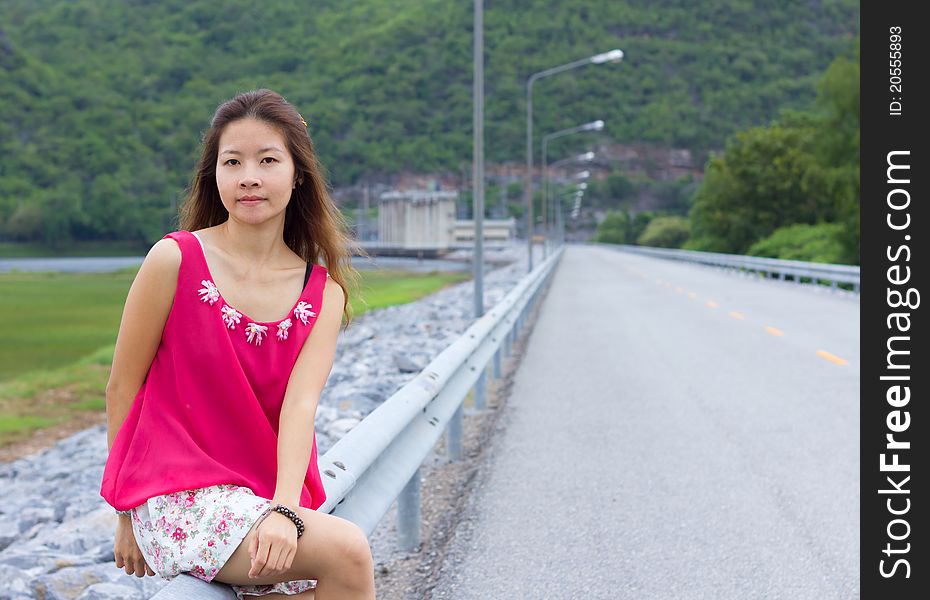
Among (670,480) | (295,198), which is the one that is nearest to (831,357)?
(670,480)

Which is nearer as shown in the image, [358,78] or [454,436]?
[454,436]

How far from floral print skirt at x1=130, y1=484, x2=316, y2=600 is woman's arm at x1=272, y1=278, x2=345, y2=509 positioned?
7 cm

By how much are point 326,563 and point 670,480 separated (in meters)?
4.98

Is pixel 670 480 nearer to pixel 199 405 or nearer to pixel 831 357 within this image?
pixel 199 405

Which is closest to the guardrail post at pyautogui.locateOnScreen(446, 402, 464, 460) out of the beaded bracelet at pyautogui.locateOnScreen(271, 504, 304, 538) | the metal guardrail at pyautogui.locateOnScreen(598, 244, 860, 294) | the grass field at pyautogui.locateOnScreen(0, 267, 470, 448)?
the grass field at pyautogui.locateOnScreen(0, 267, 470, 448)

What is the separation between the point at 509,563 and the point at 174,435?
309cm

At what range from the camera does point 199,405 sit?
8.19 feet

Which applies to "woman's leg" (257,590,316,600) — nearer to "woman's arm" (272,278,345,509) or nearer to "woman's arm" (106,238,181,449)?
"woman's arm" (272,278,345,509)

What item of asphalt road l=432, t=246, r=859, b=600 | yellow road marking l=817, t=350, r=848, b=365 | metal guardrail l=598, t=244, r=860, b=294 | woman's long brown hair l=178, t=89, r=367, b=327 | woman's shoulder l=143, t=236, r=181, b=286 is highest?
woman's long brown hair l=178, t=89, r=367, b=327

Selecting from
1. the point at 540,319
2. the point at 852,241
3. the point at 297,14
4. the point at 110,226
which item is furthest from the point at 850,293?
the point at 297,14

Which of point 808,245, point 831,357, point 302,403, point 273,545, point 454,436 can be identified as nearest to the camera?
point 273,545

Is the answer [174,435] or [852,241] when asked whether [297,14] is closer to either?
[852,241]
